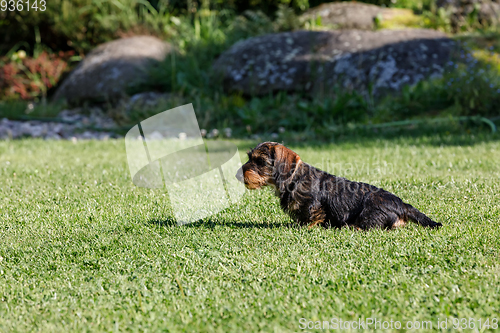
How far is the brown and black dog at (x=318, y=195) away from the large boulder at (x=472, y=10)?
1136 centimetres

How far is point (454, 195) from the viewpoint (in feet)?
15.6

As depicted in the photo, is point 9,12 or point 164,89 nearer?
point 164,89

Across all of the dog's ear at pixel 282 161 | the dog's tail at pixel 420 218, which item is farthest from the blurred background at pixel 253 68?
the dog's ear at pixel 282 161

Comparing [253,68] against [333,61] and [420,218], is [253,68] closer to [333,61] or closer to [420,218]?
[333,61]

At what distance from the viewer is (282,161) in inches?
149

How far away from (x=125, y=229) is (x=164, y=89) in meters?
9.43

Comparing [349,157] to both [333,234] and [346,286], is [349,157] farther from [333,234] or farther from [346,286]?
[346,286]

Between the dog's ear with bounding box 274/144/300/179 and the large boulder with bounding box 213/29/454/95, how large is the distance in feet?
23.0

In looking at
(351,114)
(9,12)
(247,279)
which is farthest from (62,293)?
(9,12)

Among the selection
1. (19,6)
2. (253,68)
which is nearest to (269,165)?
(253,68)

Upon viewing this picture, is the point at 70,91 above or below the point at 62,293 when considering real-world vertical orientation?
below

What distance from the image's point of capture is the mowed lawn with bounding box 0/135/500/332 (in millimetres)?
2555

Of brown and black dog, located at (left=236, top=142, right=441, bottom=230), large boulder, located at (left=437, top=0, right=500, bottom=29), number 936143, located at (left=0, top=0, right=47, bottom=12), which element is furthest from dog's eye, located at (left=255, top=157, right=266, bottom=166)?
number 936143, located at (left=0, top=0, right=47, bottom=12)

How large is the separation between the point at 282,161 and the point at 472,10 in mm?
12162
